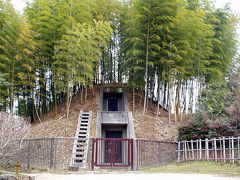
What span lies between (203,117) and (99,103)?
6.47 metres

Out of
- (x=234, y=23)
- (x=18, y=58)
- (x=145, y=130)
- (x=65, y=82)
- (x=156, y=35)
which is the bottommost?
(x=145, y=130)

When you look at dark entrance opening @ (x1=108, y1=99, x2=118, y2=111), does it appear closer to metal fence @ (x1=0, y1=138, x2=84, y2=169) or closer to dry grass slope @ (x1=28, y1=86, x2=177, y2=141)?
dry grass slope @ (x1=28, y1=86, x2=177, y2=141)

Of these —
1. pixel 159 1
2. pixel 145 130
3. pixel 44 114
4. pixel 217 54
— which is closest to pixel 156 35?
pixel 159 1

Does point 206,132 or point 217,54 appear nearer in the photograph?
point 206,132

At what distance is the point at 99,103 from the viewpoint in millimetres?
15336

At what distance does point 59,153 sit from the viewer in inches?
397

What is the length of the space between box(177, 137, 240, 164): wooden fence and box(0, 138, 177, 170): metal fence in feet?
1.46

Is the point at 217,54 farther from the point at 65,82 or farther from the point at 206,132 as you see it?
the point at 65,82

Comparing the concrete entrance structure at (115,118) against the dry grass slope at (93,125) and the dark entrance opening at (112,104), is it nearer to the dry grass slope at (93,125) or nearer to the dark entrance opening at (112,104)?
the dark entrance opening at (112,104)

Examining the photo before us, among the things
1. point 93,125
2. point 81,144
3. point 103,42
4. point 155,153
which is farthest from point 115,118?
point 103,42

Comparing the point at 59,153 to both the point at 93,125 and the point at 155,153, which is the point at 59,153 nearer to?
the point at 93,125

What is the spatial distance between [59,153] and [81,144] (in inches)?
34.7

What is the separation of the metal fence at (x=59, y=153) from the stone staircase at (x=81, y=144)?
225mm

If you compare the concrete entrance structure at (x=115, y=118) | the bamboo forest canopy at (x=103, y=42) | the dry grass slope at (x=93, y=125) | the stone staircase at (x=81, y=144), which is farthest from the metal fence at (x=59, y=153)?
the bamboo forest canopy at (x=103, y=42)
